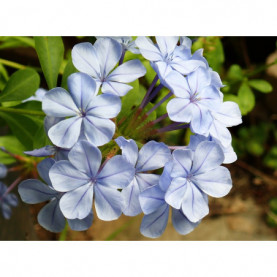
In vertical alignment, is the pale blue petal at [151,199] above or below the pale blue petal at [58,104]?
below

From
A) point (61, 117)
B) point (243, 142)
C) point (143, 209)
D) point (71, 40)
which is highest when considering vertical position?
point (61, 117)

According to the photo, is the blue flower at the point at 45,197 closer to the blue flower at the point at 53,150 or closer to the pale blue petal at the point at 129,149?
the blue flower at the point at 53,150

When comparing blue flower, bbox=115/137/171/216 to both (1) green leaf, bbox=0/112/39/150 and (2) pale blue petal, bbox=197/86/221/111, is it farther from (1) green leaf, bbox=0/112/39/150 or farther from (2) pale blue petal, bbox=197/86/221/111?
(1) green leaf, bbox=0/112/39/150

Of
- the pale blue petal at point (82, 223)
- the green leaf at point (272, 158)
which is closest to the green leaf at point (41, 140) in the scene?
the pale blue petal at point (82, 223)

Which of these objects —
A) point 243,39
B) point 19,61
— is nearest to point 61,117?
point 19,61

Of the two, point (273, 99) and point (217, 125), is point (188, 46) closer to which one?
point (217, 125)

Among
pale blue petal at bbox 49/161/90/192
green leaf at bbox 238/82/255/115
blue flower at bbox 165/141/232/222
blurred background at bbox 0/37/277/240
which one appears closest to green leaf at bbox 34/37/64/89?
pale blue petal at bbox 49/161/90/192
